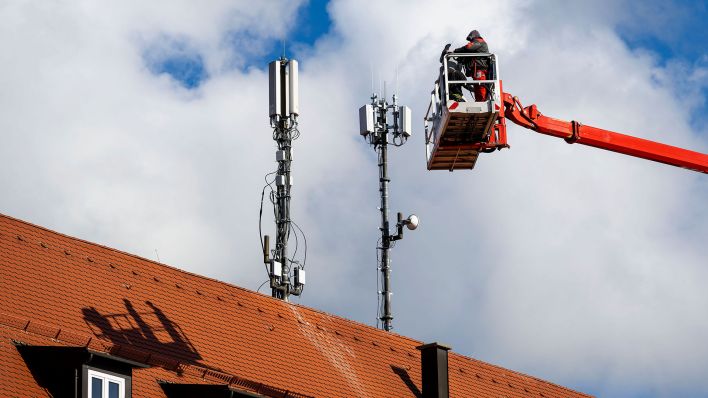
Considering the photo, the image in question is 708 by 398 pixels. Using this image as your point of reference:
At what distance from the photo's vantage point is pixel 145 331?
146ft

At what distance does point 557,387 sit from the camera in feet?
180

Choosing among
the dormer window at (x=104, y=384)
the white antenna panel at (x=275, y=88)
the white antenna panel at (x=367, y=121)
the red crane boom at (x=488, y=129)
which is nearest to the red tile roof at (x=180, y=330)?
the dormer window at (x=104, y=384)

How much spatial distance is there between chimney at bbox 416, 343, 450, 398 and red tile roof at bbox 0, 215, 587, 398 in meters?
1.20

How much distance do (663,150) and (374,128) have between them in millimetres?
20300

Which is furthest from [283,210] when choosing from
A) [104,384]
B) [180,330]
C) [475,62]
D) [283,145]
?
[104,384]

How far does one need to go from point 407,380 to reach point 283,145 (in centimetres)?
1330

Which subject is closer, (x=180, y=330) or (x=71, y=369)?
(x=71, y=369)

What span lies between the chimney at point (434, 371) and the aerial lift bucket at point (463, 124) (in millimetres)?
5999

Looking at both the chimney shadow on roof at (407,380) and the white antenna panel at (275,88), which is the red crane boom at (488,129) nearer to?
the chimney shadow on roof at (407,380)

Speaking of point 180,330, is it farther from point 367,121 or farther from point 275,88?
point 367,121

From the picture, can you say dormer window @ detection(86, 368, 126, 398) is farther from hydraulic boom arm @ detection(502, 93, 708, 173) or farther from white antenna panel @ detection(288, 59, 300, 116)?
white antenna panel @ detection(288, 59, 300, 116)

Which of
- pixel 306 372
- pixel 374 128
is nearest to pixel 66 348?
pixel 306 372

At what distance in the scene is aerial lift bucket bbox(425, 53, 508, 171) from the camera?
42375 mm

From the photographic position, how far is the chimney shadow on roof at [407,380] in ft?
163
